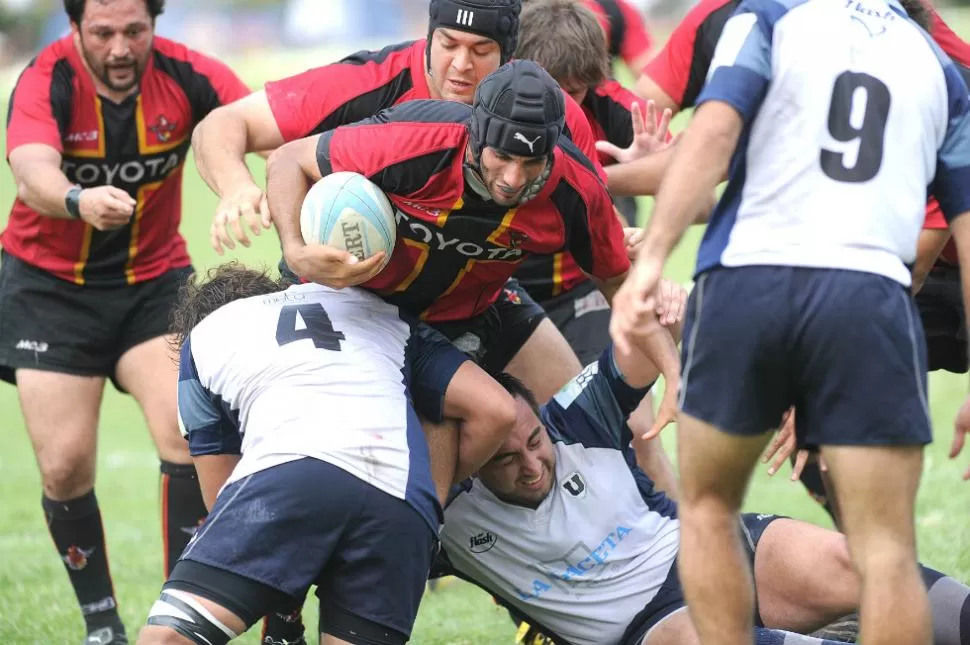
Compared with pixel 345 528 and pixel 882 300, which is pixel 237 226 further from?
pixel 882 300

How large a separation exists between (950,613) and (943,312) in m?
1.83

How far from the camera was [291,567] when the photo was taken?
3746 millimetres

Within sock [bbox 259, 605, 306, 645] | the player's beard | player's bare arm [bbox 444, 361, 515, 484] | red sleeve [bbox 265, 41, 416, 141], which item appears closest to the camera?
player's bare arm [bbox 444, 361, 515, 484]

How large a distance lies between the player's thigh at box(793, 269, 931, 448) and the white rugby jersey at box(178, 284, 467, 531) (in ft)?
3.92

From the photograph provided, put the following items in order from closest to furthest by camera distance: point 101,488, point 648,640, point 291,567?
point 291,567
point 648,640
point 101,488

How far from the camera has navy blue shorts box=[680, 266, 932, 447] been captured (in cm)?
331

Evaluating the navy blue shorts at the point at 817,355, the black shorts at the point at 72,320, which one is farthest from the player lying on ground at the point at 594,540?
the black shorts at the point at 72,320

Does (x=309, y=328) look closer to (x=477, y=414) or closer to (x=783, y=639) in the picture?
(x=477, y=414)

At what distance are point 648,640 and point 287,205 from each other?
177cm

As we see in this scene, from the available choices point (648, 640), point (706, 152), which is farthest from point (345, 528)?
point (706, 152)

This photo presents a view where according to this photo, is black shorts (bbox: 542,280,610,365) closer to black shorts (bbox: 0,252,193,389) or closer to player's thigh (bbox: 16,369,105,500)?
black shorts (bbox: 0,252,193,389)

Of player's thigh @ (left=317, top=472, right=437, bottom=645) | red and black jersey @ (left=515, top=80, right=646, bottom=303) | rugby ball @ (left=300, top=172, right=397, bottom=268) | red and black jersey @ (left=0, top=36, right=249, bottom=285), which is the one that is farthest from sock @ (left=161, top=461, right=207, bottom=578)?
player's thigh @ (left=317, top=472, right=437, bottom=645)

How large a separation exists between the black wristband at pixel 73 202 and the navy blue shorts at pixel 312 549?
6.63 feet

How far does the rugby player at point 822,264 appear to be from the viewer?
3320 mm
